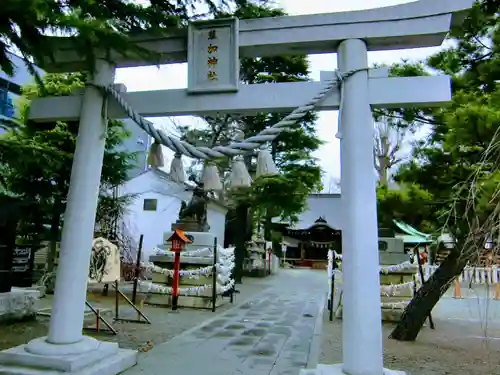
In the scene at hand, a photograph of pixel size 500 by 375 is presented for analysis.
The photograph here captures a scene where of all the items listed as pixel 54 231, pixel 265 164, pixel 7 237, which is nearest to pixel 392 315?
pixel 265 164

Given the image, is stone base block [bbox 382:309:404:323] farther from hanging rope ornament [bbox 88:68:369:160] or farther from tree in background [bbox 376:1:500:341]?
hanging rope ornament [bbox 88:68:369:160]

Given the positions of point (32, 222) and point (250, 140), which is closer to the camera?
point (250, 140)

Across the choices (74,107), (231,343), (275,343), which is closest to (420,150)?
(275,343)

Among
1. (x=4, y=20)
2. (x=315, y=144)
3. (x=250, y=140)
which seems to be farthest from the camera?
(x=315, y=144)

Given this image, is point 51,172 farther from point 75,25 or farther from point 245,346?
point 75,25

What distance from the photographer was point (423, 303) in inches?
249

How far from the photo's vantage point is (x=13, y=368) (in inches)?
150

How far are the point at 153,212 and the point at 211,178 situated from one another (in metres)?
13.3

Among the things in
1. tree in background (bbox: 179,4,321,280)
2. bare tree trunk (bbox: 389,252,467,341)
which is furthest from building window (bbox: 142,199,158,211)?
bare tree trunk (bbox: 389,252,467,341)

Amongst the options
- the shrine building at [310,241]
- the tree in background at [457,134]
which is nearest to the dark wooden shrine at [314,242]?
the shrine building at [310,241]

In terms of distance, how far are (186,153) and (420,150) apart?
16.2ft

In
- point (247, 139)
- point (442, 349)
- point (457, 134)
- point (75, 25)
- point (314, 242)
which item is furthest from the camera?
point (314, 242)

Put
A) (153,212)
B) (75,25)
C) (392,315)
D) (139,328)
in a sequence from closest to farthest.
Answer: (75,25) → (139,328) → (392,315) → (153,212)

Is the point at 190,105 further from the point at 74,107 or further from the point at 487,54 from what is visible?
the point at 487,54
